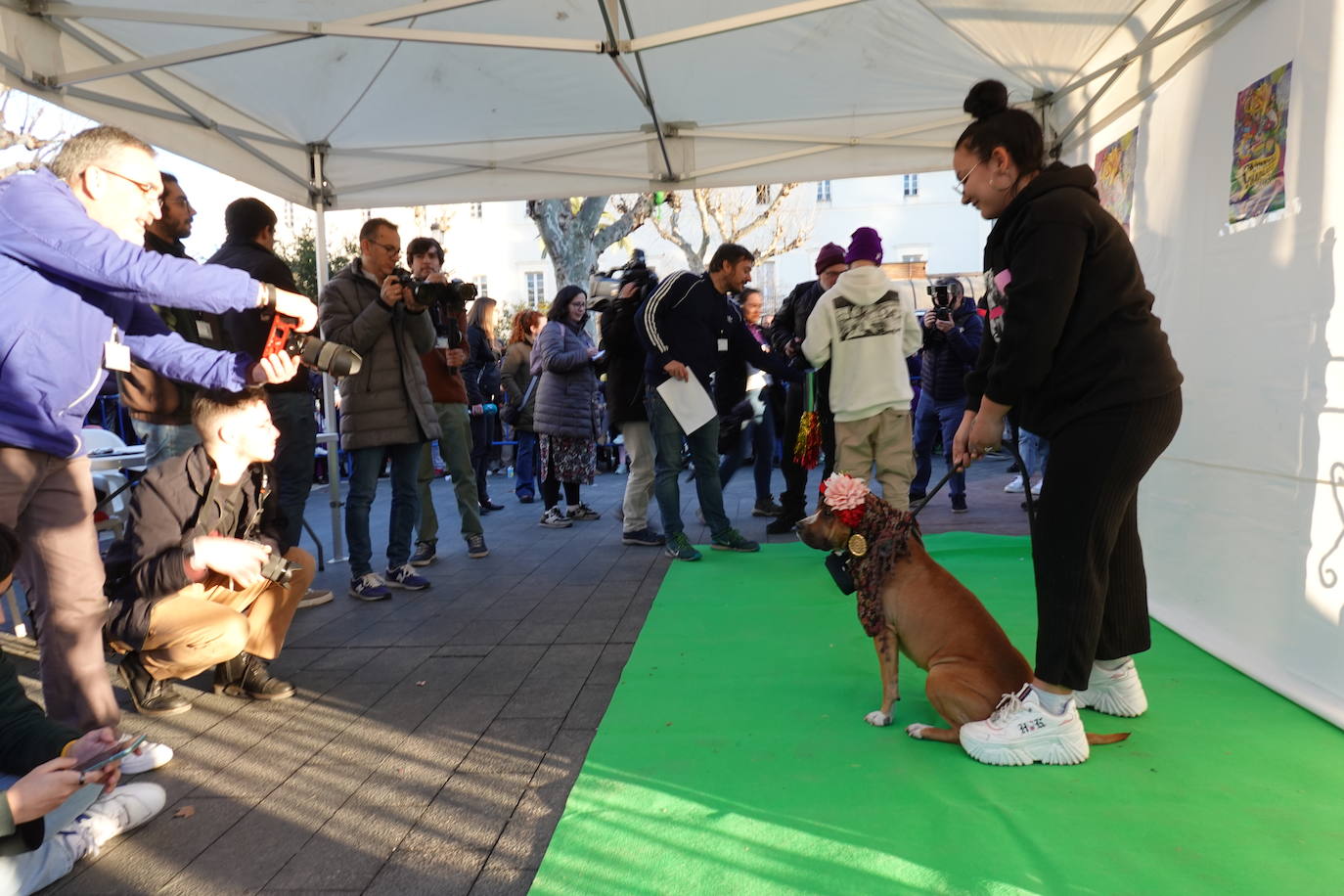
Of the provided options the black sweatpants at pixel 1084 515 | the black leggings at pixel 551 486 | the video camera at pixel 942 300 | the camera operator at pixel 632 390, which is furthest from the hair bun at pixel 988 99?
the black leggings at pixel 551 486

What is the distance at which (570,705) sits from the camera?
348 cm

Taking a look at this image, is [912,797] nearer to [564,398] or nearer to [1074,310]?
[1074,310]

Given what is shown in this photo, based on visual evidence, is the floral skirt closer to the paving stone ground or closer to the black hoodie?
the paving stone ground

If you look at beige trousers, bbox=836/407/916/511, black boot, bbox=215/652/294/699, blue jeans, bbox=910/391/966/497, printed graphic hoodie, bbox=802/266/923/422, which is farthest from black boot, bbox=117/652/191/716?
blue jeans, bbox=910/391/966/497

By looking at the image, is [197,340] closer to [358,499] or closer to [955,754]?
[358,499]

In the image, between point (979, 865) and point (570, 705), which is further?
point (570, 705)

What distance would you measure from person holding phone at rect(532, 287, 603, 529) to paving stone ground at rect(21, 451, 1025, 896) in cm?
219

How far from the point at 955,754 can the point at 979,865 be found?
2.22ft

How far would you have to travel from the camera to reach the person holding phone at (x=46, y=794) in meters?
1.88

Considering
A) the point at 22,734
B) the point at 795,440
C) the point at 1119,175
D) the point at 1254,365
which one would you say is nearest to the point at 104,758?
the point at 22,734

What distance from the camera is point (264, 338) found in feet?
14.7

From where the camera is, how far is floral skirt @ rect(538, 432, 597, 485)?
7.82 metres

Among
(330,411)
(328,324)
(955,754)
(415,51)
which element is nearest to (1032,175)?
(955,754)

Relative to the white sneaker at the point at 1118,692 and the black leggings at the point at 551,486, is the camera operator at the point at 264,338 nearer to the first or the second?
the black leggings at the point at 551,486
